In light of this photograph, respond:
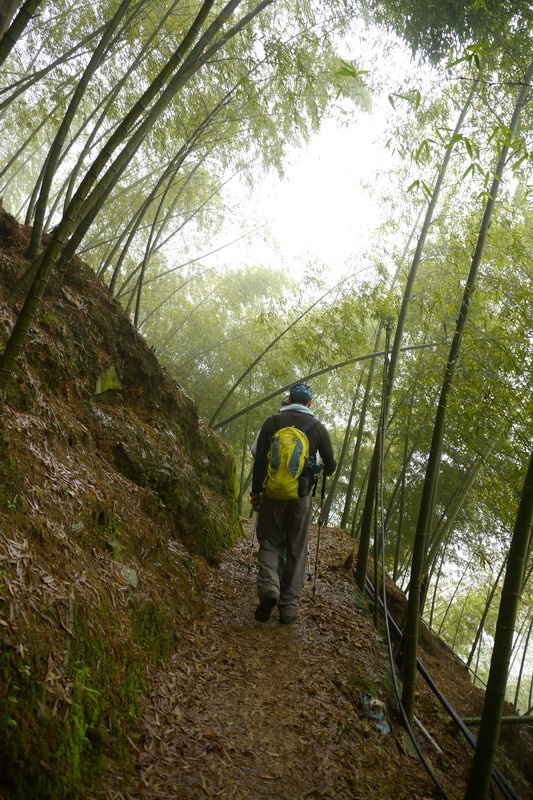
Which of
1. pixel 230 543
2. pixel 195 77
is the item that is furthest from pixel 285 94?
pixel 230 543

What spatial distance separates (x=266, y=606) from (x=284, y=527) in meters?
0.57

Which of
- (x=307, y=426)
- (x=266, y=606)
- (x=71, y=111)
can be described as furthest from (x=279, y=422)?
(x=71, y=111)

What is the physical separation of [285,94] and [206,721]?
5104mm

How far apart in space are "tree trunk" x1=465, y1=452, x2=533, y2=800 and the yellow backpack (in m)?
1.63

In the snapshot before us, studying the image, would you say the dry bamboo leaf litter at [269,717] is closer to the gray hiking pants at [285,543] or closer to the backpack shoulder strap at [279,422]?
the gray hiking pants at [285,543]

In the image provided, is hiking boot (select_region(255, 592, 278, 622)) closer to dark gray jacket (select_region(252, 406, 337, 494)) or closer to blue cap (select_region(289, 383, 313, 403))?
dark gray jacket (select_region(252, 406, 337, 494))

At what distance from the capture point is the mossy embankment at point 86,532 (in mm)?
1536

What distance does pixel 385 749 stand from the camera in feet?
8.25

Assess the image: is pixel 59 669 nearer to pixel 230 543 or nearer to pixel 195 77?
pixel 230 543

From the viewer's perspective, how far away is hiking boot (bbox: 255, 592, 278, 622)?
131 inches

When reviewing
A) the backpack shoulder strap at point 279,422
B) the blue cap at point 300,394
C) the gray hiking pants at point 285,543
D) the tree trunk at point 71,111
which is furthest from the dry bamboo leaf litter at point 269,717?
the tree trunk at point 71,111

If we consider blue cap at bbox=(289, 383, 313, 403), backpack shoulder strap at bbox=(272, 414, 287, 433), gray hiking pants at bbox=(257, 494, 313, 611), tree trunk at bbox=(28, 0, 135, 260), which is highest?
tree trunk at bbox=(28, 0, 135, 260)

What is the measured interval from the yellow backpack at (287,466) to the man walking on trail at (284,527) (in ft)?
0.34

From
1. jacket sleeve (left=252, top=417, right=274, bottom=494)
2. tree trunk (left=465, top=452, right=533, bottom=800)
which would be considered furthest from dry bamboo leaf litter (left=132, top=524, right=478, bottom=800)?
jacket sleeve (left=252, top=417, right=274, bottom=494)
